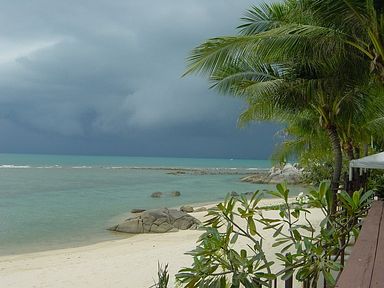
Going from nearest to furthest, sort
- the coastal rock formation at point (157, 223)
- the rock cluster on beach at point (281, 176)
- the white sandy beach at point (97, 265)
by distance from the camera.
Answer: the white sandy beach at point (97, 265) < the coastal rock formation at point (157, 223) < the rock cluster on beach at point (281, 176)

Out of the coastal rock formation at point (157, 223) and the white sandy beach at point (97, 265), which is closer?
the white sandy beach at point (97, 265)

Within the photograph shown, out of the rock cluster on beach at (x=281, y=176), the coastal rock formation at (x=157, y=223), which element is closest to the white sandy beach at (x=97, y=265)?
the coastal rock formation at (x=157, y=223)

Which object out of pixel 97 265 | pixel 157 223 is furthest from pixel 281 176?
pixel 97 265

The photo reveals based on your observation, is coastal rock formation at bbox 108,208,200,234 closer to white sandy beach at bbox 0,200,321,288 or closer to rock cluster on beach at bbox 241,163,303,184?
white sandy beach at bbox 0,200,321,288

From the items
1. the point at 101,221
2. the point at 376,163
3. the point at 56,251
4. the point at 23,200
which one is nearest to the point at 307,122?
the point at 376,163

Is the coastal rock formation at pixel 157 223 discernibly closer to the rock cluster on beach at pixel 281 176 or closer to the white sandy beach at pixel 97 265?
the white sandy beach at pixel 97 265

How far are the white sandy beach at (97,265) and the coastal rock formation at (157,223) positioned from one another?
109 inches

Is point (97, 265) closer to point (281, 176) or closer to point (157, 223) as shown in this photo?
point (157, 223)

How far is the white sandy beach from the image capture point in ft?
32.4

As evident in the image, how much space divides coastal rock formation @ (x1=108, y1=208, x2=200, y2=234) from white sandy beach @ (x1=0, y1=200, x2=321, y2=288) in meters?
2.77

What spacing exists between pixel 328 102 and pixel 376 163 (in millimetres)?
3819

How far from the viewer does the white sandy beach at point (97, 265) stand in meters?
9.88

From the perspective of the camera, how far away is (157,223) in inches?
766

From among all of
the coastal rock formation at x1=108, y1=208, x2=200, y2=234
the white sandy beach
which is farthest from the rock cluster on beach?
the white sandy beach
